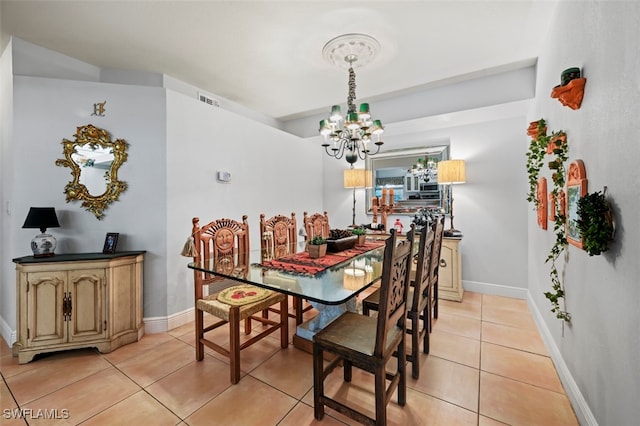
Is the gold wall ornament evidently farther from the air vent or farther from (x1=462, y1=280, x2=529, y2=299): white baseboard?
(x1=462, y1=280, x2=529, y2=299): white baseboard

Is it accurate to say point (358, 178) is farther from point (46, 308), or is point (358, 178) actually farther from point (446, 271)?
point (46, 308)

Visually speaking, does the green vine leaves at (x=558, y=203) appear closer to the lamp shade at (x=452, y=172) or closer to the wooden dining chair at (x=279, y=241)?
the lamp shade at (x=452, y=172)

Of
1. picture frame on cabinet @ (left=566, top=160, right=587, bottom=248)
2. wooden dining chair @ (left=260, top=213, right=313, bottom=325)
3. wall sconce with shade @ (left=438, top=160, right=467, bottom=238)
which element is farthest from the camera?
wall sconce with shade @ (left=438, top=160, right=467, bottom=238)

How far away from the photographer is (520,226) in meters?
3.33

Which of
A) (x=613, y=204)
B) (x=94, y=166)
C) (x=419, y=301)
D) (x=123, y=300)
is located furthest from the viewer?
(x=94, y=166)

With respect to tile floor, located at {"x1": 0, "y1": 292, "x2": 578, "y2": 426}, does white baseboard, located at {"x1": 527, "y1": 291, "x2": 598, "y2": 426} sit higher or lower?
higher

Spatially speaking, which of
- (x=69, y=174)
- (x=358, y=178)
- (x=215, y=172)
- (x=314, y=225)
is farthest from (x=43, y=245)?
(x=358, y=178)

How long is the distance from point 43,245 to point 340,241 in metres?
2.51

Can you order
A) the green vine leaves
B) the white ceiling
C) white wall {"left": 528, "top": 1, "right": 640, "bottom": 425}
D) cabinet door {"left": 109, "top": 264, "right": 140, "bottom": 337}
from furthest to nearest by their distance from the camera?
1. cabinet door {"left": 109, "top": 264, "right": 140, "bottom": 337}
2. the white ceiling
3. the green vine leaves
4. white wall {"left": 528, "top": 1, "right": 640, "bottom": 425}

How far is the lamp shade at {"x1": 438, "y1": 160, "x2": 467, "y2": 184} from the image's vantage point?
11.2 ft

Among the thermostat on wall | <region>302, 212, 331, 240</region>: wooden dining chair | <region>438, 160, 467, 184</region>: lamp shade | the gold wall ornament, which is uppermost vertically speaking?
the gold wall ornament

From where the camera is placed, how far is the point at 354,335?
5.01ft

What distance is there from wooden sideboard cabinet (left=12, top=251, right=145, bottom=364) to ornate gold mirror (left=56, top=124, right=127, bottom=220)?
534 mm

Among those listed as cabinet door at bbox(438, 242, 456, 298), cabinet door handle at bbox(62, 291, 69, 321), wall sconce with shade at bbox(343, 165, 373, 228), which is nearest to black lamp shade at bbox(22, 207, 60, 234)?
cabinet door handle at bbox(62, 291, 69, 321)
